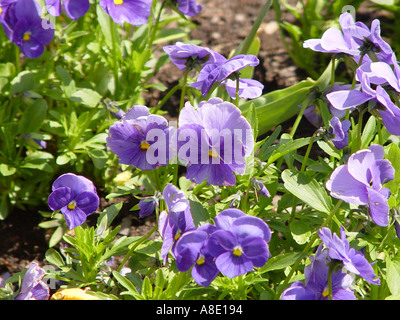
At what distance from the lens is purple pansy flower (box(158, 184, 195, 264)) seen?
128 cm

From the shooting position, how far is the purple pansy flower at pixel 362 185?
123 cm

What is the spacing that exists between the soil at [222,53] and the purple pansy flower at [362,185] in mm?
1129

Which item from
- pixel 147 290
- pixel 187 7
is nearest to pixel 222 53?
pixel 187 7

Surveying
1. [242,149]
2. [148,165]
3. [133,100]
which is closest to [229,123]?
[242,149]

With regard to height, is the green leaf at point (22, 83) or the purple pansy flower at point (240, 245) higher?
the purple pansy flower at point (240, 245)

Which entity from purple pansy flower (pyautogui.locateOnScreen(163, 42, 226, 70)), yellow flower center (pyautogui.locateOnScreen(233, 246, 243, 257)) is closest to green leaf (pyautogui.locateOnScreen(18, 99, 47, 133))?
purple pansy flower (pyautogui.locateOnScreen(163, 42, 226, 70))

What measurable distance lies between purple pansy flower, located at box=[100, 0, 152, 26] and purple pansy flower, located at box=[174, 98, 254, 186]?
25.5 inches

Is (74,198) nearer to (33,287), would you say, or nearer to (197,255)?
(33,287)

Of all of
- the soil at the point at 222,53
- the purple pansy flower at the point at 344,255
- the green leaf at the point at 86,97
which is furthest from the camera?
the soil at the point at 222,53

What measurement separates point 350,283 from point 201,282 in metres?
0.37

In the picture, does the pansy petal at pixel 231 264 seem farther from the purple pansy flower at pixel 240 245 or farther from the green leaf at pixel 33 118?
the green leaf at pixel 33 118

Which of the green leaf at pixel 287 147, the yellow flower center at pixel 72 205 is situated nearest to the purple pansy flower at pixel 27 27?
the yellow flower center at pixel 72 205

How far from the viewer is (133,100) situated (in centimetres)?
219

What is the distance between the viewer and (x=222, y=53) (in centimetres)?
299
